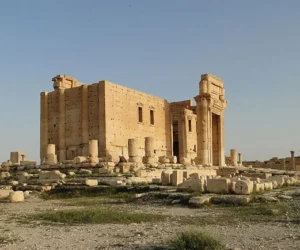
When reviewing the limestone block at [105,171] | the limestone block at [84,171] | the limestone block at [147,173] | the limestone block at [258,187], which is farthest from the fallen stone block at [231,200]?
the limestone block at [84,171]

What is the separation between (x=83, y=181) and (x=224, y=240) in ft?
39.0

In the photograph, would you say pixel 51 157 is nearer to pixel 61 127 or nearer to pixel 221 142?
pixel 61 127

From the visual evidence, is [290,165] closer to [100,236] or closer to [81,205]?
[81,205]

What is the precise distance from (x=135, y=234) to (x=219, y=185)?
247 inches

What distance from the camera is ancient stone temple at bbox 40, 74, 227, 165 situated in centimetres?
2795

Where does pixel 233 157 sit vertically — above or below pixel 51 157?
below

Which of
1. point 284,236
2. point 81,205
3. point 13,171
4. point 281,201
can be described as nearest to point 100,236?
point 284,236

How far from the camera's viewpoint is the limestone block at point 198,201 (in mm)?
11497

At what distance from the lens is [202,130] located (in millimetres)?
34750

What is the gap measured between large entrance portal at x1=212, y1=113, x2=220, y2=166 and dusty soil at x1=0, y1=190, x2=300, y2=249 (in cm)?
2800

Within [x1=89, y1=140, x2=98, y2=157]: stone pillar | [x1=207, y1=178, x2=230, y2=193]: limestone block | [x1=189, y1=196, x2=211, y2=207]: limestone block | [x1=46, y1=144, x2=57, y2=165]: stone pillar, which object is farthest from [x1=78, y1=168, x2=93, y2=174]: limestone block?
[x1=189, y1=196, x2=211, y2=207]: limestone block

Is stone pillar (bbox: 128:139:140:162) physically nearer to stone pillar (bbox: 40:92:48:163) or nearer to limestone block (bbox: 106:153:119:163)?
limestone block (bbox: 106:153:119:163)

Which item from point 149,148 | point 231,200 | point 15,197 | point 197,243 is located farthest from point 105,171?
point 197,243

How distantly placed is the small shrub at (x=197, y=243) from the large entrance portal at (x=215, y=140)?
103 ft
